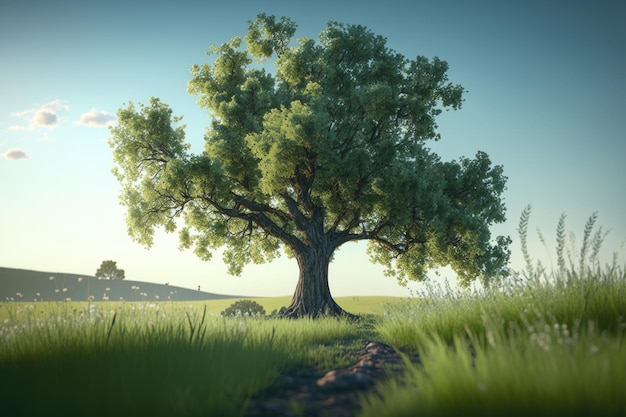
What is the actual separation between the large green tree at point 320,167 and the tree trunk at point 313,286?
5 cm

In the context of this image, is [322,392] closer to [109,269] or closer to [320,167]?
[320,167]

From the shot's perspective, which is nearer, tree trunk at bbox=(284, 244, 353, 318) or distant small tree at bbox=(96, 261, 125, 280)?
tree trunk at bbox=(284, 244, 353, 318)

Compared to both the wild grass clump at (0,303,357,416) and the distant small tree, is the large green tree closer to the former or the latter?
the wild grass clump at (0,303,357,416)

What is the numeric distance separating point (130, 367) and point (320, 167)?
15723mm

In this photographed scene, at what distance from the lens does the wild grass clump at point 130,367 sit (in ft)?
16.0

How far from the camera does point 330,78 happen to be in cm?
2352

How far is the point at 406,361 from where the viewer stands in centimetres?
545

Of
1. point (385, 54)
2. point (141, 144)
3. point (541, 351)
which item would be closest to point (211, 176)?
point (141, 144)

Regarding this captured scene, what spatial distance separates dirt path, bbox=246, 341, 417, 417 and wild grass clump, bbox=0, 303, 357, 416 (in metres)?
0.22

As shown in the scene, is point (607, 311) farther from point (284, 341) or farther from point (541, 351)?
point (284, 341)

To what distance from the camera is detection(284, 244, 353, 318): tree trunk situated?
2208cm

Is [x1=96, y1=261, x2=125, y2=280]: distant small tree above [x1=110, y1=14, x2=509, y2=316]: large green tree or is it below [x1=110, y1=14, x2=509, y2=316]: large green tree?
below

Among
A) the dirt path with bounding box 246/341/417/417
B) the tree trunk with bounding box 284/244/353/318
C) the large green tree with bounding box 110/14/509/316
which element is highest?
the large green tree with bounding box 110/14/509/316

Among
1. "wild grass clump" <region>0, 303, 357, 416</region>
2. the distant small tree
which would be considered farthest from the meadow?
the distant small tree
